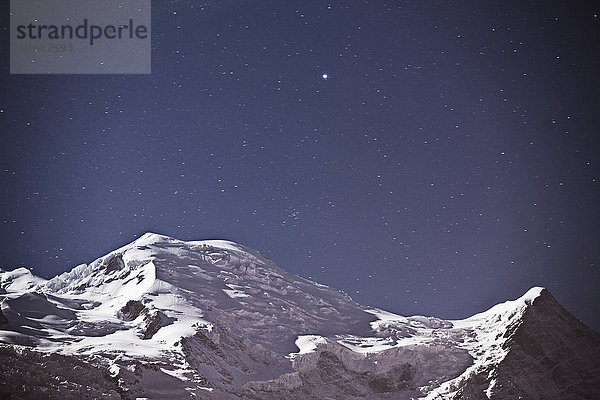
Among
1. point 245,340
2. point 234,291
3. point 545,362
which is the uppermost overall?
point 234,291

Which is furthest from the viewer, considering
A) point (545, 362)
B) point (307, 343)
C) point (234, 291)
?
point (234, 291)

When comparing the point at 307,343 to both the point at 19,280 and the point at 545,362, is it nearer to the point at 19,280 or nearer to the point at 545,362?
the point at 545,362

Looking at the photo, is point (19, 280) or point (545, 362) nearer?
point (545, 362)

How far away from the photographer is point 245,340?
96000 mm

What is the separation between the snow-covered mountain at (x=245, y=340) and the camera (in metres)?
73.3

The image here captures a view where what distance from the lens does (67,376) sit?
68000mm

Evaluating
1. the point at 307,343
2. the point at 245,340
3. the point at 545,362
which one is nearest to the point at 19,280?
the point at 245,340

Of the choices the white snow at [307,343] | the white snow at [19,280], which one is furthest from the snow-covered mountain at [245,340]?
the white snow at [19,280]

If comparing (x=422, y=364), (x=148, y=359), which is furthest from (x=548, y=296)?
(x=148, y=359)

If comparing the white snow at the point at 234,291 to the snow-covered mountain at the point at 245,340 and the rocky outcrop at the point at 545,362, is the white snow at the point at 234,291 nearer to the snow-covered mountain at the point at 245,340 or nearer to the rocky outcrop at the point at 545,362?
the snow-covered mountain at the point at 245,340

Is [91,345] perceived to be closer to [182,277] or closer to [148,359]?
[148,359]

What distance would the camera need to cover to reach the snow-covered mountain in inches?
2886

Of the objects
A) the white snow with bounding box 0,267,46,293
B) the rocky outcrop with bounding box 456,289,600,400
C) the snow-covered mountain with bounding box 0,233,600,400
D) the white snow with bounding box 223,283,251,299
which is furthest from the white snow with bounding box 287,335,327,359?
the white snow with bounding box 0,267,46,293

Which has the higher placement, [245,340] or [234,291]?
[234,291]
